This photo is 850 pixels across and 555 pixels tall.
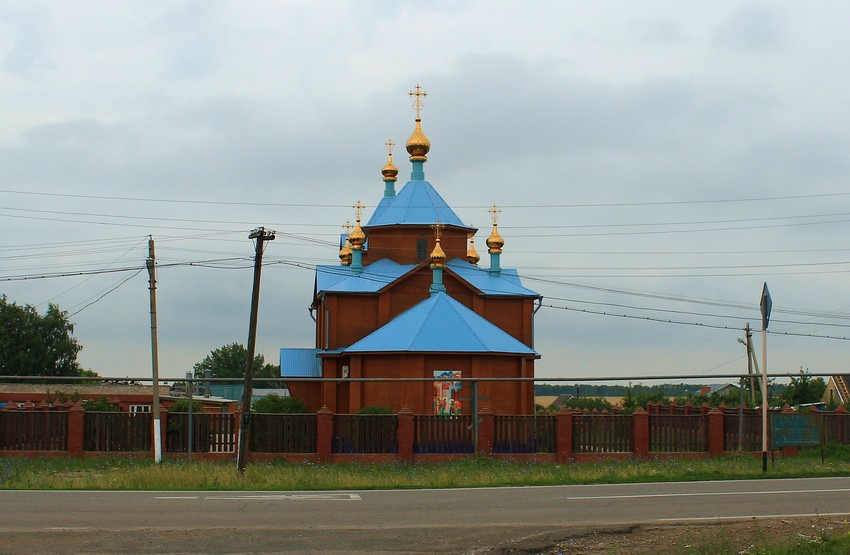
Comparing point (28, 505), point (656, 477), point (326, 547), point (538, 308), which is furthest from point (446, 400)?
point (326, 547)

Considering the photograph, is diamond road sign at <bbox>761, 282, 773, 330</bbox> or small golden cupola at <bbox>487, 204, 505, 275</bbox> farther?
small golden cupola at <bbox>487, 204, 505, 275</bbox>

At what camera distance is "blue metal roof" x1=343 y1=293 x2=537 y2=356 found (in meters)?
35.9

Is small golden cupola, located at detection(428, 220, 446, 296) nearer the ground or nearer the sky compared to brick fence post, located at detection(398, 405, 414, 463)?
nearer the sky

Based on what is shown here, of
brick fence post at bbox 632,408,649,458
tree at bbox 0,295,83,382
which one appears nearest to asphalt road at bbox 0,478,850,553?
brick fence post at bbox 632,408,649,458

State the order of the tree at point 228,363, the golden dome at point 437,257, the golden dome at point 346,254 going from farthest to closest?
the tree at point 228,363 → the golden dome at point 346,254 → the golden dome at point 437,257

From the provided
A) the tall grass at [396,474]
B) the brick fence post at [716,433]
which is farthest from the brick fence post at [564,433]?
the brick fence post at [716,433]

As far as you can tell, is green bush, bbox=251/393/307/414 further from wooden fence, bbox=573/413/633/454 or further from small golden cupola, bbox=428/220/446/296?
wooden fence, bbox=573/413/633/454

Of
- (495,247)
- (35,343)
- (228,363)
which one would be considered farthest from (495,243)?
(228,363)

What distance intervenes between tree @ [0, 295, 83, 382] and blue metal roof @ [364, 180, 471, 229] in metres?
35.8

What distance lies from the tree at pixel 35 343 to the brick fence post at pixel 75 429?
4859 cm

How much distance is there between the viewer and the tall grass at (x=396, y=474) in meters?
16.8

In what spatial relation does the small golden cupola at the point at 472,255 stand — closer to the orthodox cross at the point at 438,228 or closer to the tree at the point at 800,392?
the orthodox cross at the point at 438,228

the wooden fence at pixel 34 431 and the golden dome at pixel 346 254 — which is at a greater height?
the golden dome at pixel 346 254

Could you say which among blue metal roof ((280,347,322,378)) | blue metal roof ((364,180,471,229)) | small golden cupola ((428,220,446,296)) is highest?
blue metal roof ((364,180,471,229))
